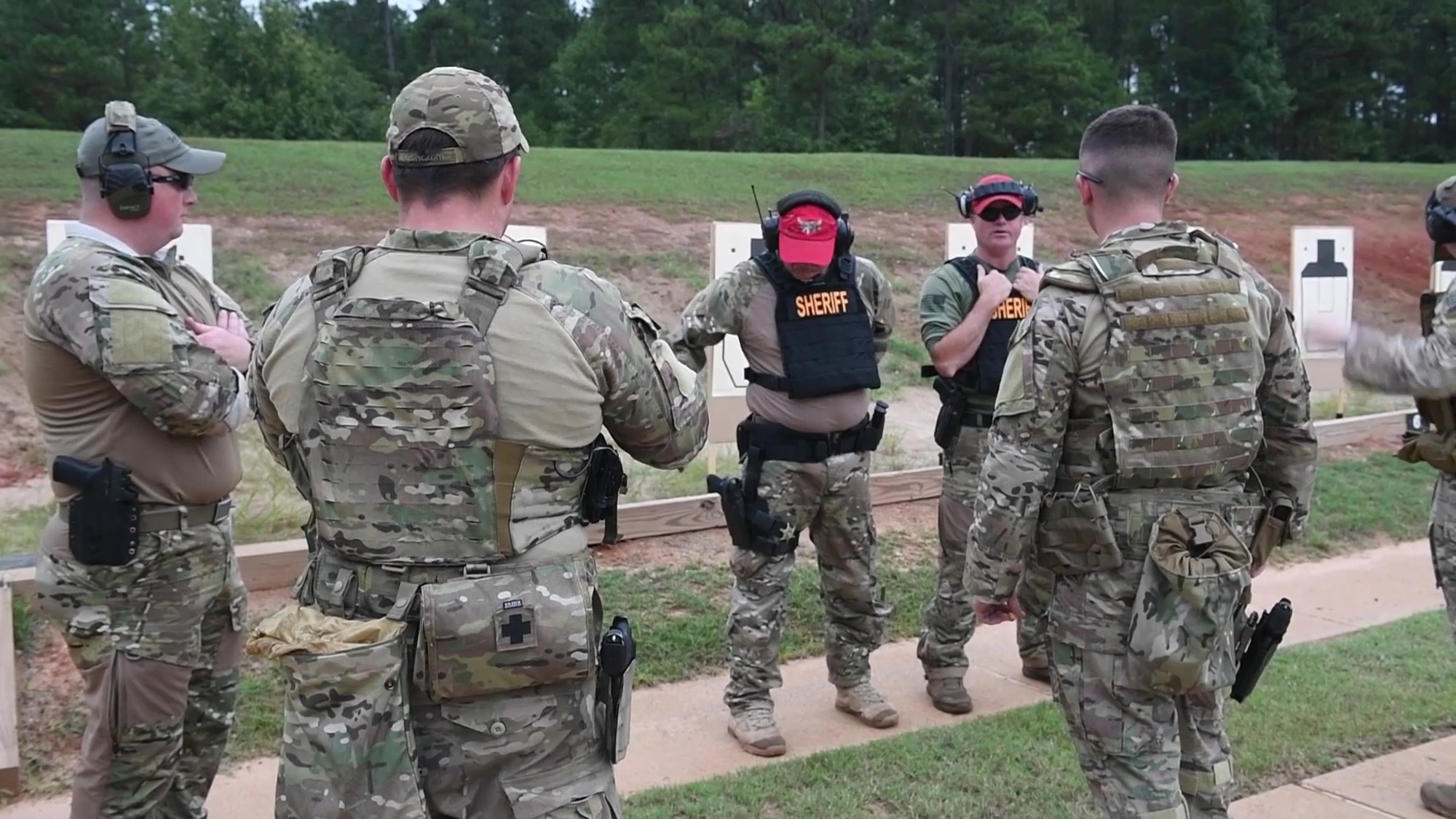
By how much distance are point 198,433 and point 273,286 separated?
8.94 meters

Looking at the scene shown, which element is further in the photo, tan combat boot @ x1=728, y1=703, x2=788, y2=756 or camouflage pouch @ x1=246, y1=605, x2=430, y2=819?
tan combat boot @ x1=728, y1=703, x2=788, y2=756

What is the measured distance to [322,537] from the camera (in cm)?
247

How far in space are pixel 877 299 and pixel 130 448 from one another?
9.79ft

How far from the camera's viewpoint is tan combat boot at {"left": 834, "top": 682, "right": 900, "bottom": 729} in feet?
Answer: 16.6

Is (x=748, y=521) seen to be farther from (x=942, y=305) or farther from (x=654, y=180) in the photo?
(x=654, y=180)

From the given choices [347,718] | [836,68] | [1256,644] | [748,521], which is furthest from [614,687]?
[836,68]

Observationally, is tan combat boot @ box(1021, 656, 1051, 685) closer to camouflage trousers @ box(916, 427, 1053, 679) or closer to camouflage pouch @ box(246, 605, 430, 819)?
camouflage trousers @ box(916, 427, 1053, 679)

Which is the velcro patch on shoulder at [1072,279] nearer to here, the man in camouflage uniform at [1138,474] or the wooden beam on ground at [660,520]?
the man in camouflage uniform at [1138,474]

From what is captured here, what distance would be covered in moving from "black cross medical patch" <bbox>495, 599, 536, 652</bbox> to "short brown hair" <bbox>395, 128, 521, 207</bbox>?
845 millimetres

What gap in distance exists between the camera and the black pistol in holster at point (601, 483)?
98.9 inches

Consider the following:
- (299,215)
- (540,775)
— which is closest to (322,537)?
(540,775)

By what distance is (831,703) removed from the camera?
5379 mm

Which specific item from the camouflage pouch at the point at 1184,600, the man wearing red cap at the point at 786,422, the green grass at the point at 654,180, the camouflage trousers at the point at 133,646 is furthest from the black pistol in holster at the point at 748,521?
the green grass at the point at 654,180

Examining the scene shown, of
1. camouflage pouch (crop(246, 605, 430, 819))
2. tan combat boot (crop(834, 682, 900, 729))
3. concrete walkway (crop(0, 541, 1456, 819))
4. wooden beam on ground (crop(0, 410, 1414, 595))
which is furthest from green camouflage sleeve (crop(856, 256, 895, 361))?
camouflage pouch (crop(246, 605, 430, 819))
